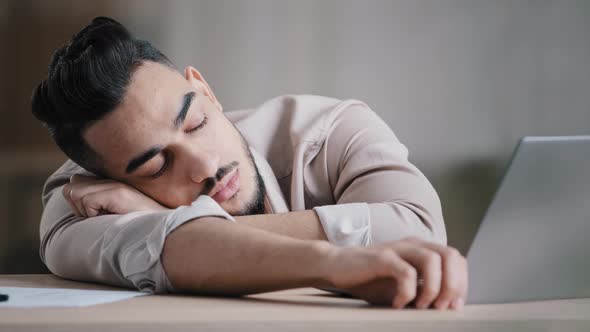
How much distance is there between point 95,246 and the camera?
1016mm

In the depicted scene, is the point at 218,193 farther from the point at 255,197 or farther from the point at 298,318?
the point at 298,318

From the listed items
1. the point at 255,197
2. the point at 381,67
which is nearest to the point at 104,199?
the point at 255,197

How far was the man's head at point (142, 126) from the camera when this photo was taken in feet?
4.19

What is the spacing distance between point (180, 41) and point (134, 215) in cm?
158

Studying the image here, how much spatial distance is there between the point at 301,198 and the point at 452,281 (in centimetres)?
81

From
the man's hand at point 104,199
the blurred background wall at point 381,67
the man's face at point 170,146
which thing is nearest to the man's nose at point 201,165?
the man's face at point 170,146

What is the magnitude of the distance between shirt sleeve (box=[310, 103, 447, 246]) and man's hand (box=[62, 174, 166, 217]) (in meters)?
0.38

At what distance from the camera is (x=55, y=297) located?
0.79 m

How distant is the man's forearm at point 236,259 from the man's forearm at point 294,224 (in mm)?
244

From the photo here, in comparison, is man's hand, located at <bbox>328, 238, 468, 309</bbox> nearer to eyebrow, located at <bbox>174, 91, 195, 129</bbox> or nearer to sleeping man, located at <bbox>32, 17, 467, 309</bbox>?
sleeping man, located at <bbox>32, 17, 467, 309</bbox>

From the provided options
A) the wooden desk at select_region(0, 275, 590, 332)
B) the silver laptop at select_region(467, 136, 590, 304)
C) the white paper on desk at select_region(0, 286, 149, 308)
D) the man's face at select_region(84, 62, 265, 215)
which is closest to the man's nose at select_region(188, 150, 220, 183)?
the man's face at select_region(84, 62, 265, 215)

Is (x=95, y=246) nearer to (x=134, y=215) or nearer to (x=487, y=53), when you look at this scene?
(x=134, y=215)

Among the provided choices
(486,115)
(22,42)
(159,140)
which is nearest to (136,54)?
(159,140)

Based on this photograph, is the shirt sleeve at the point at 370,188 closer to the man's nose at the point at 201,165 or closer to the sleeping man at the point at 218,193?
the sleeping man at the point at 218,193
